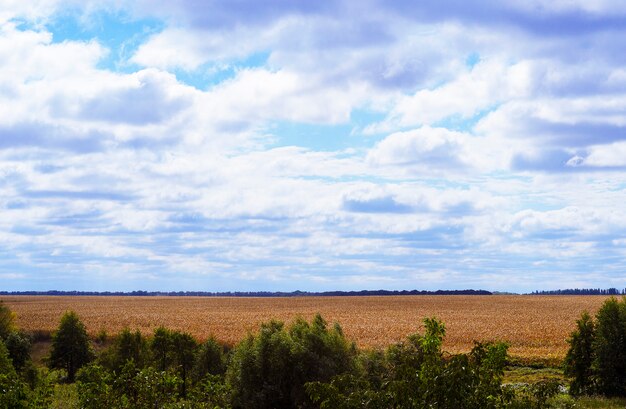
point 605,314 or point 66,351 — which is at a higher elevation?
point 605,314

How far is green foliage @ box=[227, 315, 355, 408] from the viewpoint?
22.8 m

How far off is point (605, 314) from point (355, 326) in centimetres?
4310

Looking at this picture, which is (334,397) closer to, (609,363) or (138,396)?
(138,396)

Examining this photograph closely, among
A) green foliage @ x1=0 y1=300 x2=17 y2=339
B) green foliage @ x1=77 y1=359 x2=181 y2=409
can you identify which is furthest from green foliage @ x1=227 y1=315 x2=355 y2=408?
green foliage @ x1=0 y1=300 x2=17 y2=339

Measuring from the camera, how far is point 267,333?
23625 mm

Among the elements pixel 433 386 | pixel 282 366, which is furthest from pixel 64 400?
pixel 433 386

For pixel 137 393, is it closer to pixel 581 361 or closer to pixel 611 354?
pixel 611 354

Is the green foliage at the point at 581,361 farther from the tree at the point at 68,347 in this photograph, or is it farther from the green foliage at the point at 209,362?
the tree at the point at 68,347

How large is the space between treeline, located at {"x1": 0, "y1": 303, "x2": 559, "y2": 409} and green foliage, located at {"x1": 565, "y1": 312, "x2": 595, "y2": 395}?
4.23 meters

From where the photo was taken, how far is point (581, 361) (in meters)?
28.7

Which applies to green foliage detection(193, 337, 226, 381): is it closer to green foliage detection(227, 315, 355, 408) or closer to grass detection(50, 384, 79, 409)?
green foliage detection(227, 315, 355, 408)

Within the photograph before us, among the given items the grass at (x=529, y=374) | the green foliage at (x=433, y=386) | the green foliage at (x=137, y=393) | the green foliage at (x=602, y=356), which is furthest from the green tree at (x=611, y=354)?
the green foliage at (x=137, y=393)

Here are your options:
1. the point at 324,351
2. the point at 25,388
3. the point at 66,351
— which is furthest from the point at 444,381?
the point at 66,351

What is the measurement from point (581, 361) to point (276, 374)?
1418cm
